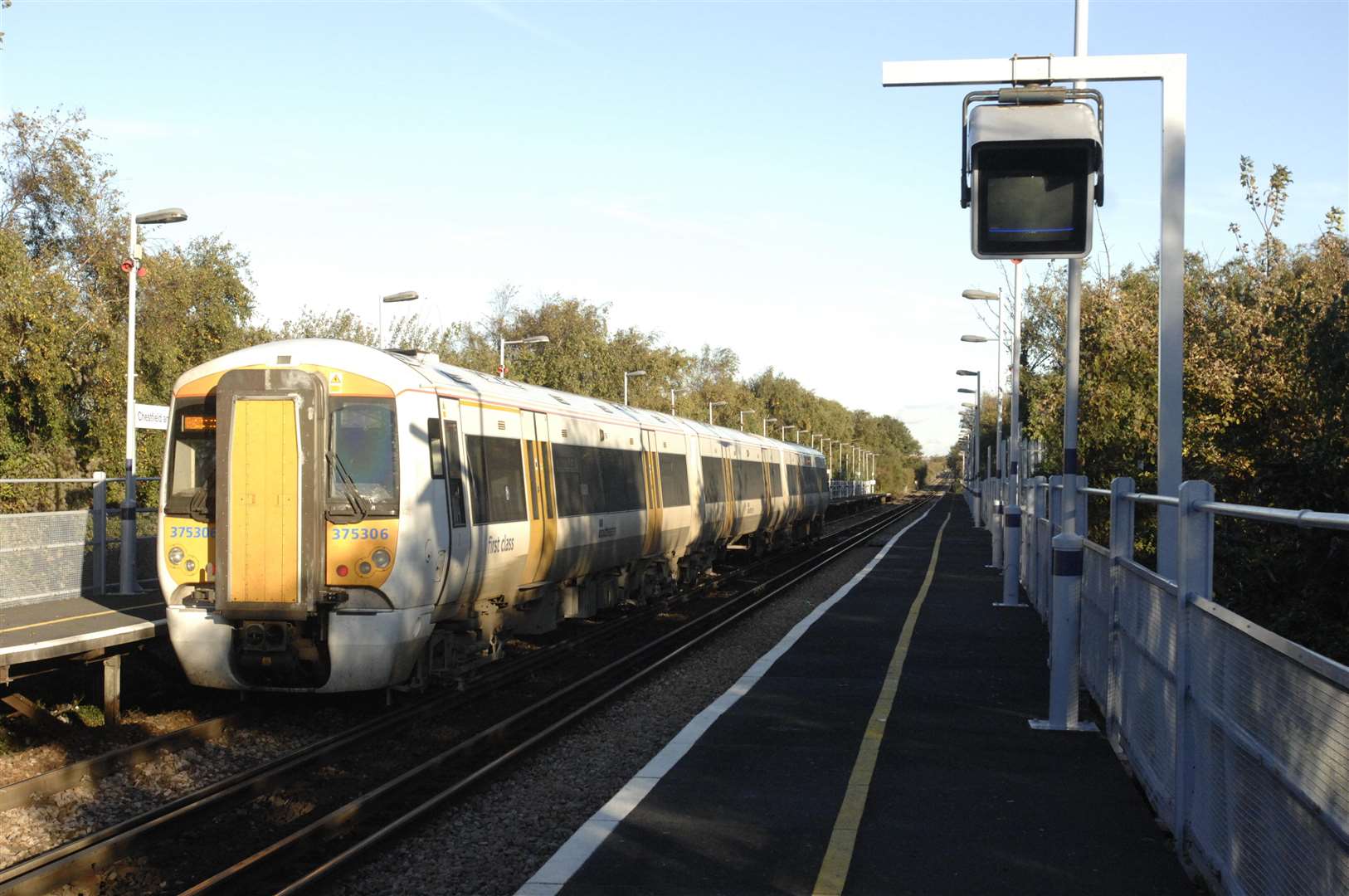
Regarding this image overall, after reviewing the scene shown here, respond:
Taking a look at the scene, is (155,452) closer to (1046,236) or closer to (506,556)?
(506,556)

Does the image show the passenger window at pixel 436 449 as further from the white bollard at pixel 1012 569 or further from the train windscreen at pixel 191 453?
the white bollard at pixel 1012 569

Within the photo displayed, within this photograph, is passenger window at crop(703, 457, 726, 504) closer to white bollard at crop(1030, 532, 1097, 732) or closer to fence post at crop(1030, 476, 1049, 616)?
fence post at crop(1030, 476, 1049, 616)

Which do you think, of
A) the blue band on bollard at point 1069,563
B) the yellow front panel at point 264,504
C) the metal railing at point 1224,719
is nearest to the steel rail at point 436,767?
the yellow front panel at point 264,504

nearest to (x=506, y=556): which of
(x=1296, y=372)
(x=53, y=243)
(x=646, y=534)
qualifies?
(x=646, y=534)

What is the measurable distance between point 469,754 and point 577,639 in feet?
20.2

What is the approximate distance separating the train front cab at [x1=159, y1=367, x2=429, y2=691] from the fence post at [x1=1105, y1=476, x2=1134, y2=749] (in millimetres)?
5271

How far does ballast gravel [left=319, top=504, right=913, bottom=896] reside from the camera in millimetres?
6411

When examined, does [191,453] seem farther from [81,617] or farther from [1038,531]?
[1038,531]

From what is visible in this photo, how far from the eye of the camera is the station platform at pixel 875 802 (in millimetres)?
5781

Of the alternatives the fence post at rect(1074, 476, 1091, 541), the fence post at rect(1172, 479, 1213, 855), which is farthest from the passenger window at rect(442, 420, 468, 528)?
the fence post at rect(1172, 479, 1213, 855)

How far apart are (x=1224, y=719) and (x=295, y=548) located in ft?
23.5

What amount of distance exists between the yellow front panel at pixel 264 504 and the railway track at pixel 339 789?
3.85 feet

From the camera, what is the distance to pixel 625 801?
7109 mm

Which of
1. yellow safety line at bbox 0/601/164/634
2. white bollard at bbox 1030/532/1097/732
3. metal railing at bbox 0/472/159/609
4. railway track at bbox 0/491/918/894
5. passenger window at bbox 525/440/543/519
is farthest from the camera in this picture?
metal railing at bbox 0/472/159/609
